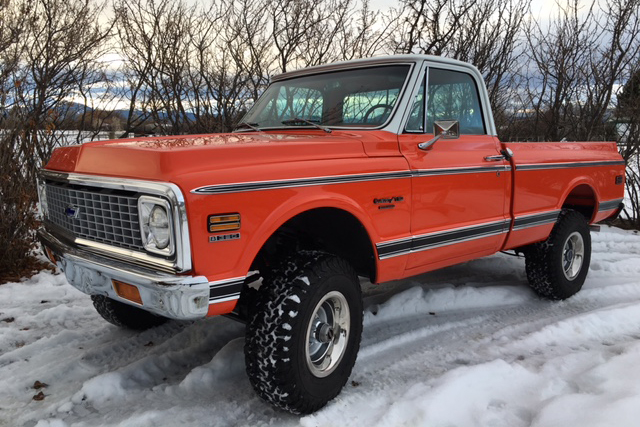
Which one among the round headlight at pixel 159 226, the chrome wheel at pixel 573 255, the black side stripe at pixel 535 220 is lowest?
the chrome wheel at pixel 573 255

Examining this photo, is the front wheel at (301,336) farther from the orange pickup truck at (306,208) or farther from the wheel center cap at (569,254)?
the wheel center cap at (569,254)

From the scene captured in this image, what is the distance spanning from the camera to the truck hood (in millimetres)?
2201

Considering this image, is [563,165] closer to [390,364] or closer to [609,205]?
[609,205]

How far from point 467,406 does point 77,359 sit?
2.45 metres

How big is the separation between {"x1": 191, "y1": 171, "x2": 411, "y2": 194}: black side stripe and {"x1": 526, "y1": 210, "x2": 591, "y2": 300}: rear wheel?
6.81 feet

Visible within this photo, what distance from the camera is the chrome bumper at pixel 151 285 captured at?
208cm

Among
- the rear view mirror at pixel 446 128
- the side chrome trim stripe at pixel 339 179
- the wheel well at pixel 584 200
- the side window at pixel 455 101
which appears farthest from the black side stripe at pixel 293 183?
the wheel well at pixel 584 200

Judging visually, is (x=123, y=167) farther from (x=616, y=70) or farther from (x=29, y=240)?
(x=616, y=70)

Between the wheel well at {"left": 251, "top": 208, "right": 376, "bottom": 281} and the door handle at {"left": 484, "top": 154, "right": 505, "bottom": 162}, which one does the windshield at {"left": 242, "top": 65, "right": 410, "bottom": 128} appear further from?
the door handle at {"left": 484, "top": 154, "right": 505, "bottom": 162}

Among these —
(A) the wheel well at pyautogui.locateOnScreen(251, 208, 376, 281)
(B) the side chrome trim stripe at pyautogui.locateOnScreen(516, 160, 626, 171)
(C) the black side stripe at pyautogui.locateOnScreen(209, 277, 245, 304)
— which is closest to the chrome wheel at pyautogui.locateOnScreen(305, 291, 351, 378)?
(A) the wheel well at pyautogui.locateOnScreen(251, 208, 376, 281)

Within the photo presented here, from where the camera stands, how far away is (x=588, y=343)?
11.3 feet

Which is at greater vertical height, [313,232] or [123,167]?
[123,167]

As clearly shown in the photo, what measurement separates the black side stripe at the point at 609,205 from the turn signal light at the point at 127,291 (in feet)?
14.5

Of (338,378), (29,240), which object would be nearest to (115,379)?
(338,378)
